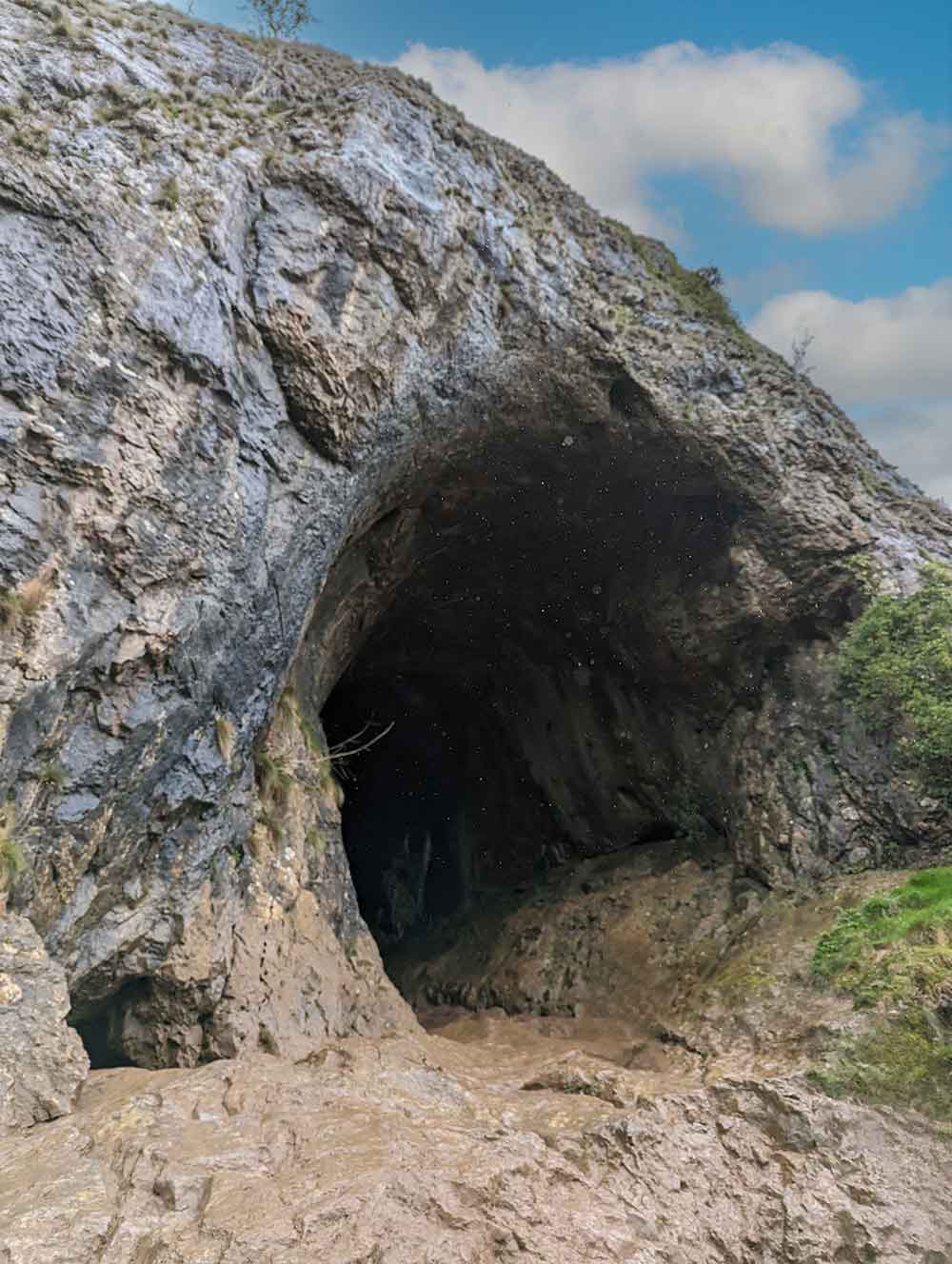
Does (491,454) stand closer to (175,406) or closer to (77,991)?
(175,406)

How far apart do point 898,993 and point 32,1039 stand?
25.6 ft

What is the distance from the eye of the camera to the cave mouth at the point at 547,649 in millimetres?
13219

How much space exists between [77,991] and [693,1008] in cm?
739

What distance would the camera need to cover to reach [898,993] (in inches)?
316

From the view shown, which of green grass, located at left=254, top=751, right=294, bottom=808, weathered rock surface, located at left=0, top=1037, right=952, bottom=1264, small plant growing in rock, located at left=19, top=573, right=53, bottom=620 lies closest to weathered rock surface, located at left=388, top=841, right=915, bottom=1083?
weathered rock surface, located at left=0, top=1037, right=952, bottom=1264

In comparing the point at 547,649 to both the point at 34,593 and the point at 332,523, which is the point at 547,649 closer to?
the point at 332,523

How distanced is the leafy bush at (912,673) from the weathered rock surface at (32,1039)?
34.8 ft

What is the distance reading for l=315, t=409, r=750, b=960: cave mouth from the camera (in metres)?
13.2

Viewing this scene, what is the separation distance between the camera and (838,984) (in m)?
8.81

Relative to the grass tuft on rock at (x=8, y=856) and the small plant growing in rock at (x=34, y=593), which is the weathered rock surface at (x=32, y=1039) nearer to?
the grass tuft on rock at (x=8, y=856)

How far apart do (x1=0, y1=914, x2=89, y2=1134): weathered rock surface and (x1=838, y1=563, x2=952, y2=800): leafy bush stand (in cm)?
1062

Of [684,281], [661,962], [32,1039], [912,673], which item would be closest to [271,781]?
[32,1039]

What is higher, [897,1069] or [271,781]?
[271,781]

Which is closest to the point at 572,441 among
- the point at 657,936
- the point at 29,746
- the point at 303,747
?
the point at 303,747
